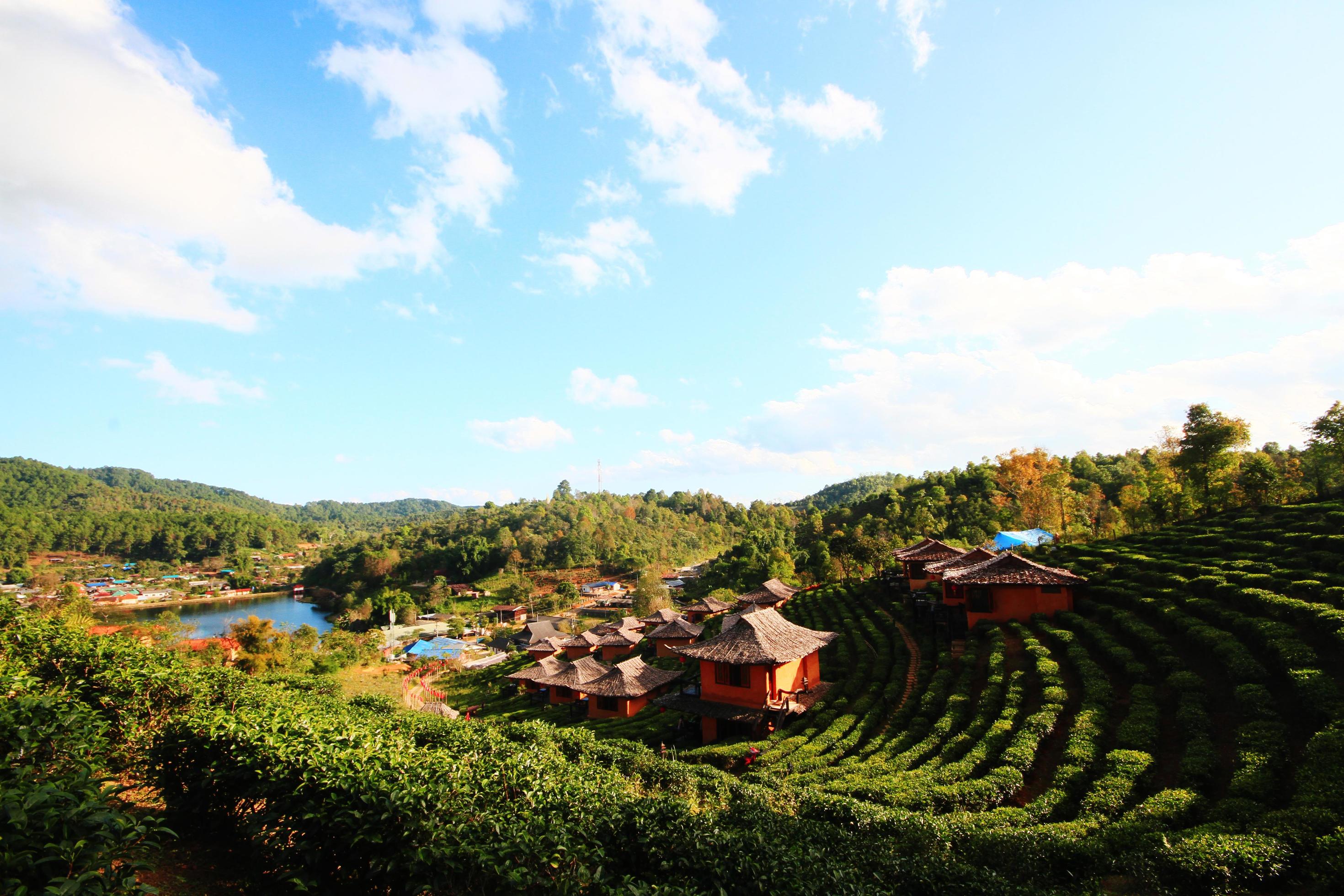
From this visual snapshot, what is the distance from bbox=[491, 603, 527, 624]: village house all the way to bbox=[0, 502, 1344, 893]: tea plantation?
56.6m

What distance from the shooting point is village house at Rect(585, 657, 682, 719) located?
76.7ft

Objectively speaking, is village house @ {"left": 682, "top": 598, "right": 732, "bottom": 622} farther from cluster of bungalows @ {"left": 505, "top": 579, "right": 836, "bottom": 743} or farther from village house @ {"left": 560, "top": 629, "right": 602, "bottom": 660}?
village house @ {"left": 560, "top": 629, "right": 602, "bottom": 660}

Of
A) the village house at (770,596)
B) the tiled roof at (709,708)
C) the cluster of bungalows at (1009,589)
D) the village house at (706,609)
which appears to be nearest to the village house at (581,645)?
the village house at (706,609)

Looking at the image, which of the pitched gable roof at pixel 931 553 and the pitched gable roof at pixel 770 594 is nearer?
the pitched gable roof at pixel 931 553

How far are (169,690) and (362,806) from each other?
641cm

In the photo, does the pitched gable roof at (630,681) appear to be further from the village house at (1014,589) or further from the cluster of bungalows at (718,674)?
the village house at (1014,589)

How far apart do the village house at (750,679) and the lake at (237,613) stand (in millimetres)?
65675

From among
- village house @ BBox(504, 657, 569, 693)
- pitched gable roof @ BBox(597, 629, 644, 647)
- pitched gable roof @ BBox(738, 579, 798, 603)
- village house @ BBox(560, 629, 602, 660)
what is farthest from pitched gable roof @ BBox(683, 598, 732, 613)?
village house @ BBox(504, 657, 569, 693)

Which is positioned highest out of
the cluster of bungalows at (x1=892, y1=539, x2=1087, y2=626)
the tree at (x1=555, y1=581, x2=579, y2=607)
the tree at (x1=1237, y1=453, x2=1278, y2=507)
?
the tree at (x1=1237, y1=453, x2=1278, y2=507)

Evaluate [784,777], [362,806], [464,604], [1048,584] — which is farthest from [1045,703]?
[464,604]

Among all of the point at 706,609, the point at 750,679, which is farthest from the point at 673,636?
the point at 750,679

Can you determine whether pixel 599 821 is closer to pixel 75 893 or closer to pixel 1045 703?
pixel 75 893

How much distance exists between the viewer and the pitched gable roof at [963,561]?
2608 cm

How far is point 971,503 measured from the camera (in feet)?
200
